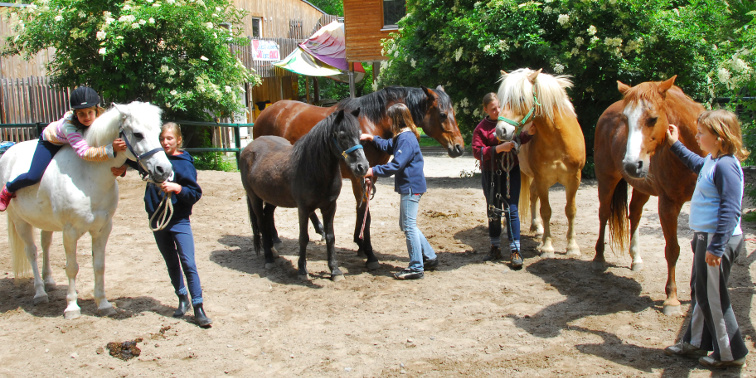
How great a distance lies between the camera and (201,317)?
405cm

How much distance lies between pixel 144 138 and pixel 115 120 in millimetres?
312

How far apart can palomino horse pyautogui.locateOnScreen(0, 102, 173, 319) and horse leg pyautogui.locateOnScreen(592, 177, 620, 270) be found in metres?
3.87

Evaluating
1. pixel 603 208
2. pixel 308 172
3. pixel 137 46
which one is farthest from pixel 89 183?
pixel 137 46

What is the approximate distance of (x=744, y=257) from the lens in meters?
5.20

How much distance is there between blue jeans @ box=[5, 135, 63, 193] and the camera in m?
4.07

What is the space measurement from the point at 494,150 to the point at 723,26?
20.2 ft

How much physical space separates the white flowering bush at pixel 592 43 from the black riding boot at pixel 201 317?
659 cm

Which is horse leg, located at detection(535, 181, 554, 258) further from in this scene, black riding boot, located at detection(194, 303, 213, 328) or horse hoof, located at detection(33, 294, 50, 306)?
horse hoof, located at detection(33, 294, 50, 306)

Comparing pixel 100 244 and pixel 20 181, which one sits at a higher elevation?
pixel 20 181

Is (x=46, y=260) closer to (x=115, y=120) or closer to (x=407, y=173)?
(x=115, y=120)

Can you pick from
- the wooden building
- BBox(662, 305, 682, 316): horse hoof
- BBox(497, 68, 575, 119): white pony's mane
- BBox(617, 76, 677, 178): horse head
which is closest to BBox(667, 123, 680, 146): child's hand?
BBox(617, 76, 677, 178): horse head

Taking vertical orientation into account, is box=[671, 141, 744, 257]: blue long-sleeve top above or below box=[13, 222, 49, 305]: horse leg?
above

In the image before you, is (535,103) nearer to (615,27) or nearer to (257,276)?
(257,276)

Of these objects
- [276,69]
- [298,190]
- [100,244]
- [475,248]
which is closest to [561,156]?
[475,248]
